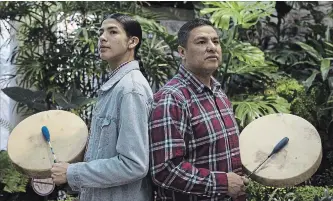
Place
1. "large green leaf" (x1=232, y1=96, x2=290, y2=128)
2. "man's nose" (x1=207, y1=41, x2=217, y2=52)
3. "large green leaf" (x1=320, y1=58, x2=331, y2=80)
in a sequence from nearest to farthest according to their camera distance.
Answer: "man's nose" (x1=207, y1=41, x2=217, y2=52) → "large green leaf" (x1=232, y1=96, x2=290, y2=128) → "large green leaf" (x1=320, y1=58, x2=331, y2=80)

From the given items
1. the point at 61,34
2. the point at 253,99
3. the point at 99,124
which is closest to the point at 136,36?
the point at 99,124

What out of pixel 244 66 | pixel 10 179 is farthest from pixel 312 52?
pixel 10 179

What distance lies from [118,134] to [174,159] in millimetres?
225

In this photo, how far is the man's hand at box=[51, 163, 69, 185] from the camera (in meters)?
2.07

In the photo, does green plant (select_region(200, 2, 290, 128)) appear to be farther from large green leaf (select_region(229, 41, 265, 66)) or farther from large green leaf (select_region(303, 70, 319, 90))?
large green leaf (select_region(303, 70, 319, 90))

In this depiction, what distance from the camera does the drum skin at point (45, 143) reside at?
2307 mm

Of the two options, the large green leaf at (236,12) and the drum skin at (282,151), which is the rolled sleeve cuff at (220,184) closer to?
the drum skin at (282,151)

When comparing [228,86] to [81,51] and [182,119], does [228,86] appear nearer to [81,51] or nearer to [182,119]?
[81,51]

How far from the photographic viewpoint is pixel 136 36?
7.33 feet

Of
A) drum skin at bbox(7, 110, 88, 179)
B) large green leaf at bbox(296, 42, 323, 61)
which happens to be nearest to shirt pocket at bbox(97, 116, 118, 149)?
drum skin at bbox(7, 110, 88, 179)

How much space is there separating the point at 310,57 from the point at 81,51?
241 cm

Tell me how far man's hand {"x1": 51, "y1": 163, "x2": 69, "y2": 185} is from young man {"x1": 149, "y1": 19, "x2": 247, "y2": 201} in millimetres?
328

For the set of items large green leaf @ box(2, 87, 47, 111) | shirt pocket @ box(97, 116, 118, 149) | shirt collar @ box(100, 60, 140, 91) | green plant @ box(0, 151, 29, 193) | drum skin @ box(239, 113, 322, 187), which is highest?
shirt collar @ box(100, 60, 140, 91)

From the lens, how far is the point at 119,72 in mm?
2166
